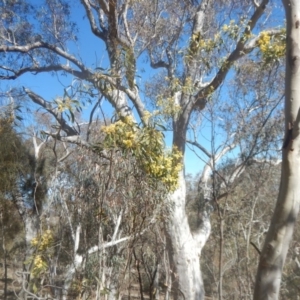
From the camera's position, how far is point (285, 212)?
6.44 feet

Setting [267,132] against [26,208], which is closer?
[267,132]

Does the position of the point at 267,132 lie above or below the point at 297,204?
above

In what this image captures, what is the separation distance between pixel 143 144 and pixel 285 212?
1.13 meters

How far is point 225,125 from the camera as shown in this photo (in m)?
5.39

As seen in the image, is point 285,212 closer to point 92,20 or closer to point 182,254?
point 182,254

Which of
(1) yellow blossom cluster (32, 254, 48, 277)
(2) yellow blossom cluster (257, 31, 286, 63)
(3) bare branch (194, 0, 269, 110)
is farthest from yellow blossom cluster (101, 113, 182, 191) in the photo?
(3) bare branch (194, 0, 269, 110)

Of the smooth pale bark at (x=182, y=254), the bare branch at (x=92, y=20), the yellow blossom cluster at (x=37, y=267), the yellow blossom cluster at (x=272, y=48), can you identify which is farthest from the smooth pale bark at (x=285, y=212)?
the bare branch at (x=92, y=20)

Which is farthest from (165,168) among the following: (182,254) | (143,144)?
(182,254)

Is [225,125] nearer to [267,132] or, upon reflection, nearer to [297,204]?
[267,132]

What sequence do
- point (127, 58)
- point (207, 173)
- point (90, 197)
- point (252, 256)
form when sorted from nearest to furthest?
1. point (90, 197)
2. point (127, 58)
3. point (207, 173)
4. point (252, 256)

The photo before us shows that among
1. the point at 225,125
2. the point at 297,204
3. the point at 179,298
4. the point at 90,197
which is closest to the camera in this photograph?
the point at 297,204

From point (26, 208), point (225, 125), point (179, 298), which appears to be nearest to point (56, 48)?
point (26, 208)

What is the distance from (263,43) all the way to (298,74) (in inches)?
88.3

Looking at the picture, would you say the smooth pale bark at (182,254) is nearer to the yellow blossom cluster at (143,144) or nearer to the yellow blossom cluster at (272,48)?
the yellow blossom cluster at (272,48)
